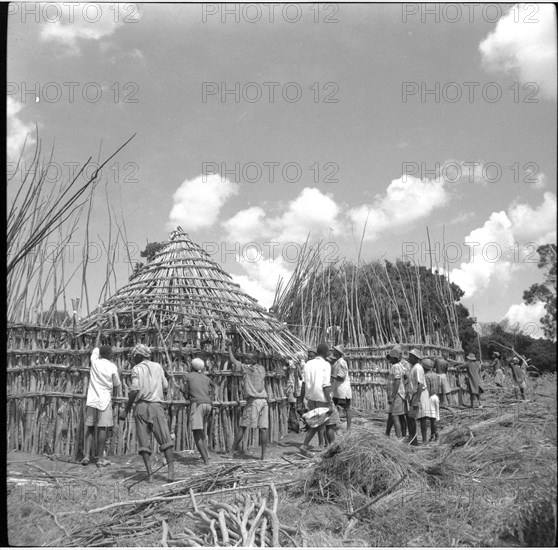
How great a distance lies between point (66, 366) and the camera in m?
7.20

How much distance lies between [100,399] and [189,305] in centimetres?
186

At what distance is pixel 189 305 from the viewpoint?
26.0 ft

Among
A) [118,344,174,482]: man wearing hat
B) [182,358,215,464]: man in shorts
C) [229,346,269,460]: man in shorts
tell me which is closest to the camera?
[118,344,174,482]: man wearing hat

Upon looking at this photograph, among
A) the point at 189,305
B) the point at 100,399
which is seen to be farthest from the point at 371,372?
the point at 100,399

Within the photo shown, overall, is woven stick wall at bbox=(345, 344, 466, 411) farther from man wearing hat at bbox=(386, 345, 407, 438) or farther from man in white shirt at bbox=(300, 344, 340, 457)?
man in white shirt at bbox=(300, 344, 340, 457)

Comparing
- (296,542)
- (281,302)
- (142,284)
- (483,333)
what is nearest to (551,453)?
(296,542)

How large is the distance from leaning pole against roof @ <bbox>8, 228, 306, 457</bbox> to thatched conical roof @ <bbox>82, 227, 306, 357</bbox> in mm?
18

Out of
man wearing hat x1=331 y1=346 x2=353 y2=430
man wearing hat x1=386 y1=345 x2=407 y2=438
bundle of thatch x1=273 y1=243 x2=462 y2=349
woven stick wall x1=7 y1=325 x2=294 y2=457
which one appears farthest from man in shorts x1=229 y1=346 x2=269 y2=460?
bundle of thatch x1=273 y1=243 x2=462 y2=349

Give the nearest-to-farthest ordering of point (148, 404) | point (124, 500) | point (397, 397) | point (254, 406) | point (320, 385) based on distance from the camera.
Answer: point (124, 500)
point (148, 404)
point (320, 385)
point (254, 406)
point (397, 397)

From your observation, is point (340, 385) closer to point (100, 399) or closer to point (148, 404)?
point (148, 404)

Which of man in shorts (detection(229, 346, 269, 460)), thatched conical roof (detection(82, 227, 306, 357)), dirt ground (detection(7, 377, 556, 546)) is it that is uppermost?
thatched conical roof (detection(82, 227, 306, 357))

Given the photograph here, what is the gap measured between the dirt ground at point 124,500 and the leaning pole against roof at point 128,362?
482mm

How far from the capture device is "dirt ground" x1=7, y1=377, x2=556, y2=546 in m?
4.02

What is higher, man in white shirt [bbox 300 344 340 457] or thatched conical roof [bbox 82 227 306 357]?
thatched conical roof [bbox 82 227 306 357]
